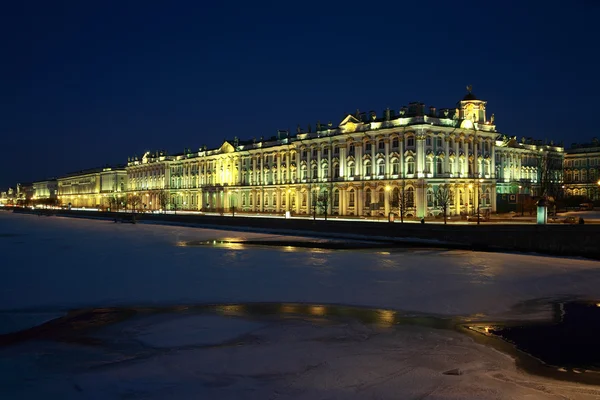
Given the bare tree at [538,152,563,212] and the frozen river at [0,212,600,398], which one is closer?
the frozen river at [0,212,600,398]

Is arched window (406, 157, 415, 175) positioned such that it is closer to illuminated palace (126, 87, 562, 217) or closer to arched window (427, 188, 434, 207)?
illuminated palace (126, 87, 562, 217)

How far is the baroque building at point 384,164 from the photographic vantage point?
2840 inches

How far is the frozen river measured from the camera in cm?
1060

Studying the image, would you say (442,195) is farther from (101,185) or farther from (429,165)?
(101,185)

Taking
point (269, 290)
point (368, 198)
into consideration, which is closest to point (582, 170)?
point (368, 198)

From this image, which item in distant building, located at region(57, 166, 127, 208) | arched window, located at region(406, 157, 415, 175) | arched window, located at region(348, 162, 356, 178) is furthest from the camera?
distant building, located at region(57, 166, 127, 208)

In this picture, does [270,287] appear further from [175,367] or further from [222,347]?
[175,367]

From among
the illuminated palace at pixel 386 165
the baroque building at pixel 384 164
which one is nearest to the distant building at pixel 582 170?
the illuminated palace at pixel 386 165

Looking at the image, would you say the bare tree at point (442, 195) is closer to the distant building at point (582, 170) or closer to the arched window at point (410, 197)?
the arched window at point (410, 197)

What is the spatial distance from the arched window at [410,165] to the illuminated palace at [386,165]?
0.14 metres

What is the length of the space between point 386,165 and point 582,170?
6749 centimetres

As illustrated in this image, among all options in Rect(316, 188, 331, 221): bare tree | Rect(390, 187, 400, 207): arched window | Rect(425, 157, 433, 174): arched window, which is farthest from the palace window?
Rect(425, 157, 433, 174): arched window

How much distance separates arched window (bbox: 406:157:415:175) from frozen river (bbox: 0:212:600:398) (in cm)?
3720

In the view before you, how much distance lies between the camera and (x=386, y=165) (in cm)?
7581
